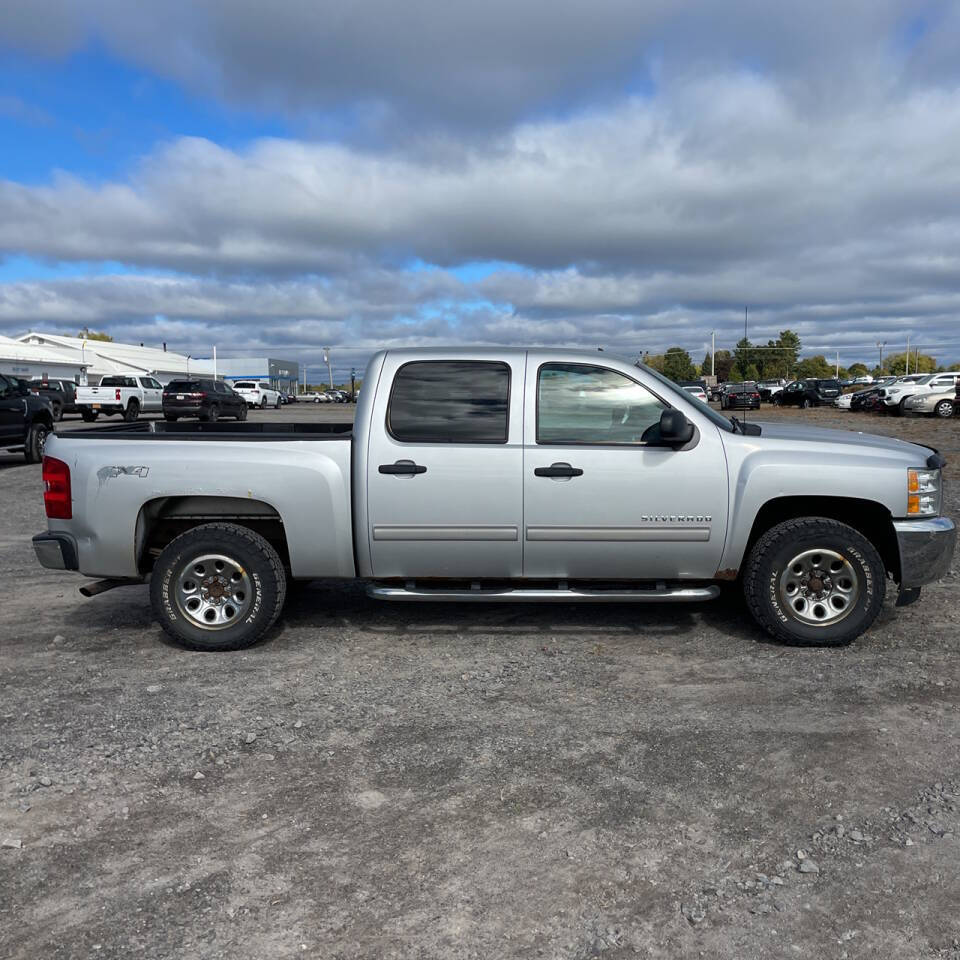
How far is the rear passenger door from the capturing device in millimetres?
5336

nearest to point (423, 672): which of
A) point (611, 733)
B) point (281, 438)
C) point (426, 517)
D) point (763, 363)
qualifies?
point (426, 517)

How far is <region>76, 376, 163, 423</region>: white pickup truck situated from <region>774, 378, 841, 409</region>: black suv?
35.3m

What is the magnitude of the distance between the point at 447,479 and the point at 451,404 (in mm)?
487

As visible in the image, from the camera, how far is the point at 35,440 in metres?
17.1

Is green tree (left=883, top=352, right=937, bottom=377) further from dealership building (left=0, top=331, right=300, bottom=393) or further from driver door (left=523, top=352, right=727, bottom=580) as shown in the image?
driver door (left=523, top=352, right=727, bottom=580)

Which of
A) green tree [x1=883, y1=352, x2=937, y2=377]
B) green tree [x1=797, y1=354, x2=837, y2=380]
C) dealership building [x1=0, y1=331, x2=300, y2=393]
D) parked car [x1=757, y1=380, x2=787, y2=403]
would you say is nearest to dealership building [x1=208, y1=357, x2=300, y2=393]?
dealership building [x1=0, y1=331, x2=300, y2=393]

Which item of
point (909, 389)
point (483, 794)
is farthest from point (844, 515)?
point (909, 389)

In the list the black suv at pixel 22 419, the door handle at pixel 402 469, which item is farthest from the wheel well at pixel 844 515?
the black suv at pixel 22 419

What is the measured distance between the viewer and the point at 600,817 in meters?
3.38

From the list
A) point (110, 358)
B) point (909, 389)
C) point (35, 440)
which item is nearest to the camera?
point (35, 440)

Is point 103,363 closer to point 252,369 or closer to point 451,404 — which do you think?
point 252,369

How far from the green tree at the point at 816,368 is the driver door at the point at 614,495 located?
479ft

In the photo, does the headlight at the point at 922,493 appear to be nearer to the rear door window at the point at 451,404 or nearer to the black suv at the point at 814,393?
the rear door window at the point at 451,404

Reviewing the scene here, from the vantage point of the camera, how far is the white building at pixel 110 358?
7275 centimetres
